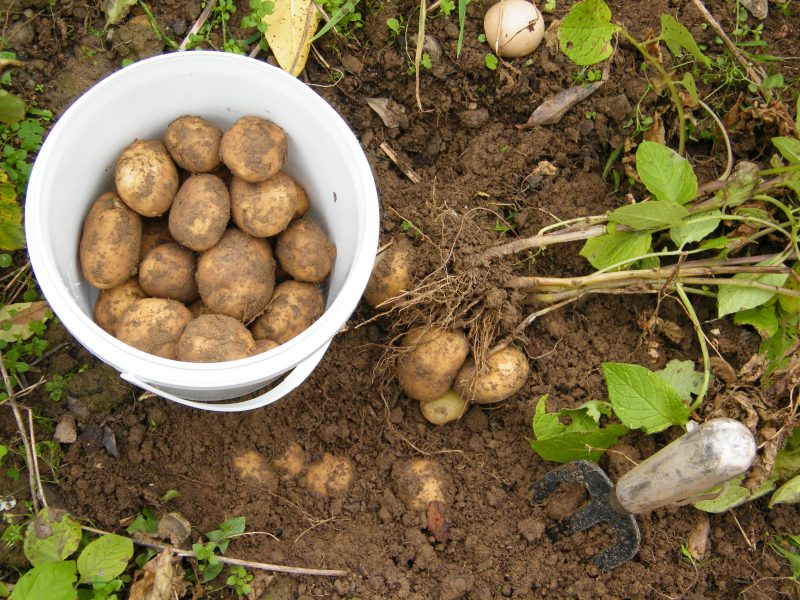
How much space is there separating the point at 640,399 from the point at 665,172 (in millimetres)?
541

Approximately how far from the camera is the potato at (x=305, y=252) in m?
1.63

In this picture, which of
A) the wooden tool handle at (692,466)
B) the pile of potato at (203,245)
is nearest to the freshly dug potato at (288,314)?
the pile of potato at (203,245)

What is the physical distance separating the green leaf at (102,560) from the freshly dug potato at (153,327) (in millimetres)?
464

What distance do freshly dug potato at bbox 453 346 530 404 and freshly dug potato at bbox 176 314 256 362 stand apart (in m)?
0.55

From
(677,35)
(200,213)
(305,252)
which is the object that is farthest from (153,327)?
(677,35)

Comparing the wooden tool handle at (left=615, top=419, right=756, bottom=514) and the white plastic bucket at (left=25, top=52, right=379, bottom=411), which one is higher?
the white plastic bucket at (left=25, top=52, right=379, bottom=411)

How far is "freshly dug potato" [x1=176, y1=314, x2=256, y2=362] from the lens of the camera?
1401 millimetres

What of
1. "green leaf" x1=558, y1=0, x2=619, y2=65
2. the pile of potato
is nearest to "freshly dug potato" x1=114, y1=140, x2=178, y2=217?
the pile of potato

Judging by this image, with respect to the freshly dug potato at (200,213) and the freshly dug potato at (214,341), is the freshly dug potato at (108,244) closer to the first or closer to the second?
the freshly dug potato at (200,213)

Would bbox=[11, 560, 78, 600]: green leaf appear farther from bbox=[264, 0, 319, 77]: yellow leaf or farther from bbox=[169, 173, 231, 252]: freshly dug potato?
bbox=[264, 0, 319, 77]: yellow leaf

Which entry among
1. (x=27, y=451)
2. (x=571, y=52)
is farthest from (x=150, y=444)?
(x=571, y=52)

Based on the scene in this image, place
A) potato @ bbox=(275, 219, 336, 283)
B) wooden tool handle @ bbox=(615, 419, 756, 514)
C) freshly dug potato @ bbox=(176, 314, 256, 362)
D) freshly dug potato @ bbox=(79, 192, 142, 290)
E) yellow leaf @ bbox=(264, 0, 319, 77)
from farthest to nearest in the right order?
yellow leaf @ bbox=(264, 0, 319, 77) < potato @ bbox=(275, 219, 336, 283) < freshly dug potato @ bbox=(79, 192, 142, 290) < freshly dug potato @ bbox=(176, 314, 256, 362) < wooden tool handle @ bbox=(615, 419, 756, 514)

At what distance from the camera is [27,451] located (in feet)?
5.38

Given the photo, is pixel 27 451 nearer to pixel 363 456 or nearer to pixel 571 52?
pixel 363 456
